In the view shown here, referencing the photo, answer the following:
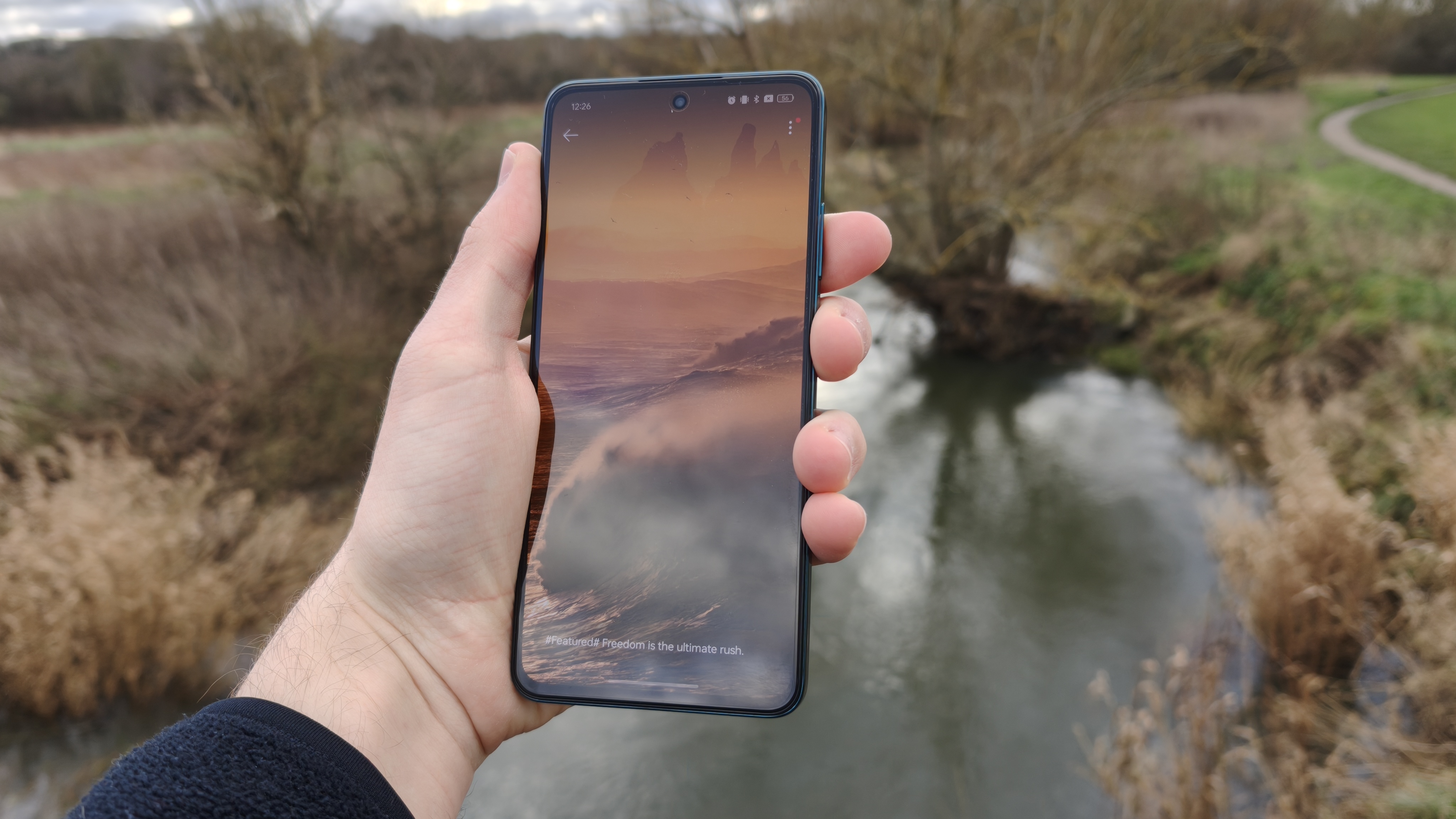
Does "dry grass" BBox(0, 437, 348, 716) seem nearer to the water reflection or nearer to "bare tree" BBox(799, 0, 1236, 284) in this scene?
the water reflection

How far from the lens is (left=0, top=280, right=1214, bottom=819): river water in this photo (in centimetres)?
379

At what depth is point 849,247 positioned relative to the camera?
5.41 ft

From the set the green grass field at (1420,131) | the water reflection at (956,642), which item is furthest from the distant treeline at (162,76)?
the green grass field at (1420,131)

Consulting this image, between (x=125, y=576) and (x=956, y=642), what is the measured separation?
537 centimetres

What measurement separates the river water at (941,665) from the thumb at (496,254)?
2986 mm

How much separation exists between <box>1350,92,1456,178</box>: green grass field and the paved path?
0.07m

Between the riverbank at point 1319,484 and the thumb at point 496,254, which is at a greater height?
the thumb at point 496,254

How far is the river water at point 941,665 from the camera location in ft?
12.4

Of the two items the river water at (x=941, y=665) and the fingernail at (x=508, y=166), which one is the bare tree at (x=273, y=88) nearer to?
the river water at (x=941, y=665)

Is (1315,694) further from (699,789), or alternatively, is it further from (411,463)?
(411,463)

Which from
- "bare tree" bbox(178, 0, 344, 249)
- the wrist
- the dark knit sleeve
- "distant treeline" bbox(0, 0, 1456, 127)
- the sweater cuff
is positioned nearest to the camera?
the dark knit sleeve

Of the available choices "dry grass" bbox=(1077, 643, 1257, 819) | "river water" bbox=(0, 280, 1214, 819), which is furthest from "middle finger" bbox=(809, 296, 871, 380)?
"river water" bbox=(0, 280, 1214, 819)

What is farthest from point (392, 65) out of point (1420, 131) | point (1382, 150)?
point (1420, 131)

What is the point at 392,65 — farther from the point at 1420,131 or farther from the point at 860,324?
the point at 1420,131
